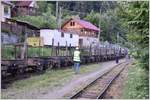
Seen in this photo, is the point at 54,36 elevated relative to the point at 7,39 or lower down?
elevated

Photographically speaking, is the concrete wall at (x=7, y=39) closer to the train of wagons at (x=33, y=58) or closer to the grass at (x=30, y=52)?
the grass at (x=30, y=52)

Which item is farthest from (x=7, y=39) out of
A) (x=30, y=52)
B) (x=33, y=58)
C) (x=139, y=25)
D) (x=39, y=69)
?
(x=139, y=25)

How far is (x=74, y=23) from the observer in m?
76.9

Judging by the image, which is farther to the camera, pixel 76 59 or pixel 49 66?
pixel 49 66

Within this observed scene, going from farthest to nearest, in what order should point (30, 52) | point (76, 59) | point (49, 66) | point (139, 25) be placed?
point (49, 66) → point (30, 52) → point (76, 59) → point (139, 25)

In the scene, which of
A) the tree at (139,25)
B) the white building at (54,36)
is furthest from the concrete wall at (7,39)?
the tree at (139,25)

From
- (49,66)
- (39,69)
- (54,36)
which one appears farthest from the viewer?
(54,36)

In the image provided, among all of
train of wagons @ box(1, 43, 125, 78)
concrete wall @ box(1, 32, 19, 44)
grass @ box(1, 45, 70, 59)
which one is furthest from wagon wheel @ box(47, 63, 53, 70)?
concrete wall @ box(1, 32, 19, 44)

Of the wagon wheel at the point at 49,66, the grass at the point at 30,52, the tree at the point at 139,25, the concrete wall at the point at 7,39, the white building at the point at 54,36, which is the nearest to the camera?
the tree at the point at 139,25

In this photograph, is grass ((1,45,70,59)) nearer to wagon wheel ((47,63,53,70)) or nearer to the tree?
wagon wheel ((47,63,53,70))

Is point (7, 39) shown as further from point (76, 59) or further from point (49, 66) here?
point (76, 59)

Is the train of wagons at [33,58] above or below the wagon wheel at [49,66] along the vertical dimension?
above

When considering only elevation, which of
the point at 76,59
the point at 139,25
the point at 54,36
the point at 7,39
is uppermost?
the point at 54,36

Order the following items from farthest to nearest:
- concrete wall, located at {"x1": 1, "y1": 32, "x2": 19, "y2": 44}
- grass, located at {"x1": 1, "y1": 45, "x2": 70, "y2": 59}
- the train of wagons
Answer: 1. concrete wall, located at {"x1": 1, "y1": 32, "x2": 19, "y2": 44}
2. grass, located at {"x1": 1, "y1": 45, "x2": 70, "y2": 59}
3. the train of wagons
